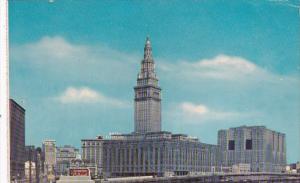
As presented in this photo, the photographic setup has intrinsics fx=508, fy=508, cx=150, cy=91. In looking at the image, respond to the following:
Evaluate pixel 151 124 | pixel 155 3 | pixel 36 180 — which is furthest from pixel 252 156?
pixel 155 3

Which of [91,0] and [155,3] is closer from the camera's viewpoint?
[91,0]

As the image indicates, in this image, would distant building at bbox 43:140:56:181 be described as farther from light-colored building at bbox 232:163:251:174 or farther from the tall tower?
light-colored building at bbox 232:163:251:174

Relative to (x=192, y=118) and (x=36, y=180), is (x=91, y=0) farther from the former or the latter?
(x=36, y=180)

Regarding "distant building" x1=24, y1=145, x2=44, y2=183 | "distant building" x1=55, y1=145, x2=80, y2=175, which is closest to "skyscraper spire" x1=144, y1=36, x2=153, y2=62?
"distant building" x1=24, y1=145, x2=44, y2=183

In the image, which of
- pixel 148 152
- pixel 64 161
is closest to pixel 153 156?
pixel 148 152
